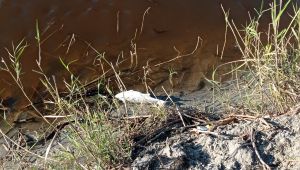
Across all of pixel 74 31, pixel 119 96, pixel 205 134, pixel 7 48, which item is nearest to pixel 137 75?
pixel 119 96

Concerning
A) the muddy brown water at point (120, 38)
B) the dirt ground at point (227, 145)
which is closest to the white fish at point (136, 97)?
the muddy brown water at point (120, 38)

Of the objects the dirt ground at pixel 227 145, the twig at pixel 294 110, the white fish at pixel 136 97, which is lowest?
the white fish at pixel 136 97

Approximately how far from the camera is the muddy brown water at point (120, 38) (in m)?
4.22

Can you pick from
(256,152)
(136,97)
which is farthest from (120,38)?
(256,152)

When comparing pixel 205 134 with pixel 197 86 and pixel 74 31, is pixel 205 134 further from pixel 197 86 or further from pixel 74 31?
pixel 74 31

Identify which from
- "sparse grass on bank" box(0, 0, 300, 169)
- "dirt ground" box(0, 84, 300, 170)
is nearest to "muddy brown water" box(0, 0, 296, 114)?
"sparse grass on bank" box(0, 0, 300, 169)

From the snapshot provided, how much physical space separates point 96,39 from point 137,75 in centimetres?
56

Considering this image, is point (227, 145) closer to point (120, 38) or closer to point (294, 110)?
point (294, 110)

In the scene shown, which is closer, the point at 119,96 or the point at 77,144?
the point at 77,144

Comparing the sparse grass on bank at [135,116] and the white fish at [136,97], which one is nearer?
the sparse grass on bank at [135,116]

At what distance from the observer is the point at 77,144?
2863 millimetres

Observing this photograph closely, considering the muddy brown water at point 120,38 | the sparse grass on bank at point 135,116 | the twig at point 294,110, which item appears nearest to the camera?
the sparse grass on bank at point 135,116

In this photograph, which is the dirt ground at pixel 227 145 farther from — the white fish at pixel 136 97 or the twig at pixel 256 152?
the white fish at pixel 136 97

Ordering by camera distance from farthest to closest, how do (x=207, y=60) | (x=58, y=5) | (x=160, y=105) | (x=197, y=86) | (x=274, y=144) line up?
(x=58, y=5), (x=207, y=60), (x=197, y=86), (x=160, y=105), (x=274, y=144)
